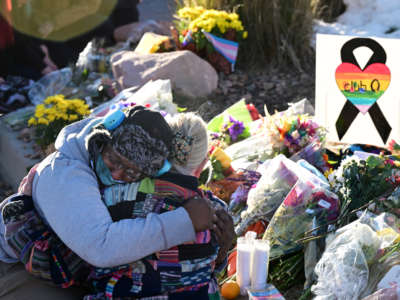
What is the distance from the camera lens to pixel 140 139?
194 centimetres

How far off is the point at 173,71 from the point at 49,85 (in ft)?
4.83

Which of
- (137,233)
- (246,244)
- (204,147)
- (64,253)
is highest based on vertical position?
(204,147)

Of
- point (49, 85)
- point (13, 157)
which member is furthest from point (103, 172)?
point (49, 85)

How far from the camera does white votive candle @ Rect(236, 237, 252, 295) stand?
2500 millimetres

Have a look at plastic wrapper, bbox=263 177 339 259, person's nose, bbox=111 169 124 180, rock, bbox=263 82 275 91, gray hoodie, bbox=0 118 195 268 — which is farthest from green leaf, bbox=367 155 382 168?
rock, bbox=263 82 275 91

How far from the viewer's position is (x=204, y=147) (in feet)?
7.20

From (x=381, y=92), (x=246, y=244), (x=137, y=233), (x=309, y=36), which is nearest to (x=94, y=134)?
(x=137, y=233)

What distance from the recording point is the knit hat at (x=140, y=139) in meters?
1.94

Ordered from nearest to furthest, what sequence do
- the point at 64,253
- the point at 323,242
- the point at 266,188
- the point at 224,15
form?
the point at 64,253 → the point at 323,242 → the point at 266,188 → the point at 224,15

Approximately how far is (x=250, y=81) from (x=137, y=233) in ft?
12.5

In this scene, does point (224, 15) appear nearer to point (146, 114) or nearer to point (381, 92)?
point (381, 92)

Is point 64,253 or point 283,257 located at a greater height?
point 64,253

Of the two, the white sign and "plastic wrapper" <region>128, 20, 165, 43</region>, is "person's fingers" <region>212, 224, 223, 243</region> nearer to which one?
the white sign

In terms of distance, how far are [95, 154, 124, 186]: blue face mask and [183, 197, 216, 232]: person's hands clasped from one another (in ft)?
0.98
